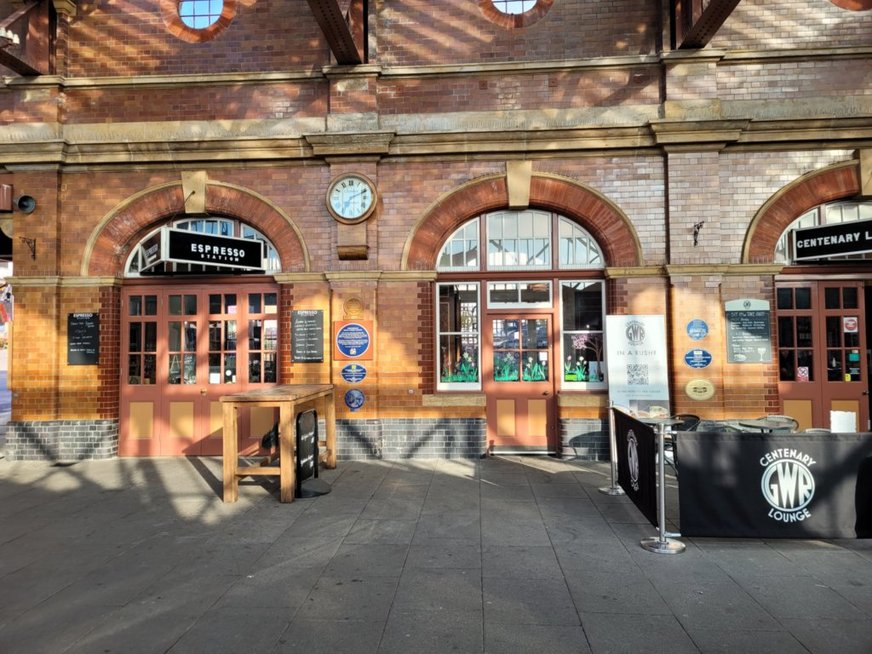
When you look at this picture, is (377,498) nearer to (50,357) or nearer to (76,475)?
(76,475)

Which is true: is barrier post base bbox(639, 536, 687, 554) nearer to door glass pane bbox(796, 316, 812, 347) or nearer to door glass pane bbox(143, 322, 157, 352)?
door glass pane bbox(796, 316, 812, 347)

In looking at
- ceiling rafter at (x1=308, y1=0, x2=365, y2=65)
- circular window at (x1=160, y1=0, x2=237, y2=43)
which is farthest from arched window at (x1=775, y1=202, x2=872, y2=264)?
circular window at (x1=160, y1=0, x2=237, y2=43)

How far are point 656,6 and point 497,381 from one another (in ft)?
19.9

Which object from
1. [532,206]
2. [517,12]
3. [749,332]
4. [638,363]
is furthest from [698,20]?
[638,363]

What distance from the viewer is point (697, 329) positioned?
26.0ft

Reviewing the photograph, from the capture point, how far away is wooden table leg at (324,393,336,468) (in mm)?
7688

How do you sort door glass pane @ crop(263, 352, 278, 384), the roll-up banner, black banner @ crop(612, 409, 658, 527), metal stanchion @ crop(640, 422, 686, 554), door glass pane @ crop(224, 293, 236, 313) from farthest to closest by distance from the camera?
door glass pane @ crop(224, 293, 236, 313), door glass pane @ crop(263, 352, 278, 384), the roll-up banner, black banner @ crop(612, 409, 658, 527), metal stanchion @ crop(640, 422, 686, 554)

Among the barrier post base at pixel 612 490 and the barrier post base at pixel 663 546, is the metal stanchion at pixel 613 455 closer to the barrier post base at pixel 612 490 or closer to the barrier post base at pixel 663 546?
the barrier post base at pixel 612 490

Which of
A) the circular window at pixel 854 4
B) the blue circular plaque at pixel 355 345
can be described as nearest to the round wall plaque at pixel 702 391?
the blue circular plaque at pixel 355 345

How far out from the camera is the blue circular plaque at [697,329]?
791 centimetres

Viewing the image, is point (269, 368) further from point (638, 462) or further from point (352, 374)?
point (638, 462)

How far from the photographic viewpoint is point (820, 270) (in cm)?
827

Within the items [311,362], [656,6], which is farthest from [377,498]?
[656,6]

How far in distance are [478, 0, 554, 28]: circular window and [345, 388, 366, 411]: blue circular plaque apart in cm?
600
